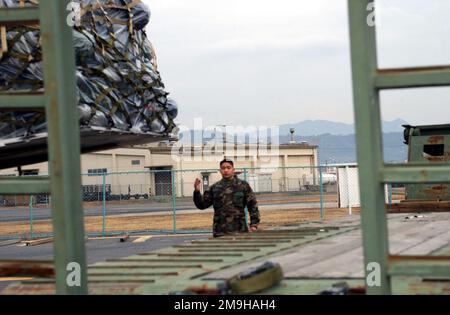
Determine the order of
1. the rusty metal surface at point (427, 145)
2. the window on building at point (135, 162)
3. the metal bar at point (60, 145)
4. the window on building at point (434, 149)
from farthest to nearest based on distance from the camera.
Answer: the window on building at point (135, 162) < the window on building at point (434, 149) < the rusty metal surface at point (427, 145) < the metal bar at point (60, 145)

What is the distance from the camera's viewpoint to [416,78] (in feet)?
6.14

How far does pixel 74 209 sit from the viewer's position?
6.98 ft

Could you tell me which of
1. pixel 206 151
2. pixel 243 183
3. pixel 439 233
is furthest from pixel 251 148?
pixel 439 233

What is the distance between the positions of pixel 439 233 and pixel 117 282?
238 cm

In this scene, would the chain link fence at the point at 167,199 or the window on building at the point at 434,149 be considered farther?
the chain link fence at the point at 167,199

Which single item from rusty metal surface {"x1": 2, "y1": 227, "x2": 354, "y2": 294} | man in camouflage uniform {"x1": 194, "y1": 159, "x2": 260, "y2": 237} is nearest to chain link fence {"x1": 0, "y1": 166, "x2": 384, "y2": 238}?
man in camouflage uniform {"x1": 194, "y1": 159, "x2": 260, "y2": 237}

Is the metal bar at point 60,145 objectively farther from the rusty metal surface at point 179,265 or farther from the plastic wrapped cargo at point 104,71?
the plastic wrapped cargo at point 104,71

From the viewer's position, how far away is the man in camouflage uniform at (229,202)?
8484mm

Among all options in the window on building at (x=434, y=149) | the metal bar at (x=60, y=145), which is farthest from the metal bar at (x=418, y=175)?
the window on building at (x=434, y=149)

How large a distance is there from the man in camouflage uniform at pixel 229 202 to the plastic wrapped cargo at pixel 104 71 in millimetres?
1101

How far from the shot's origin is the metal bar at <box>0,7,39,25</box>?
2.12m

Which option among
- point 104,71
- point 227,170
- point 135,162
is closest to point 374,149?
point 104,71
